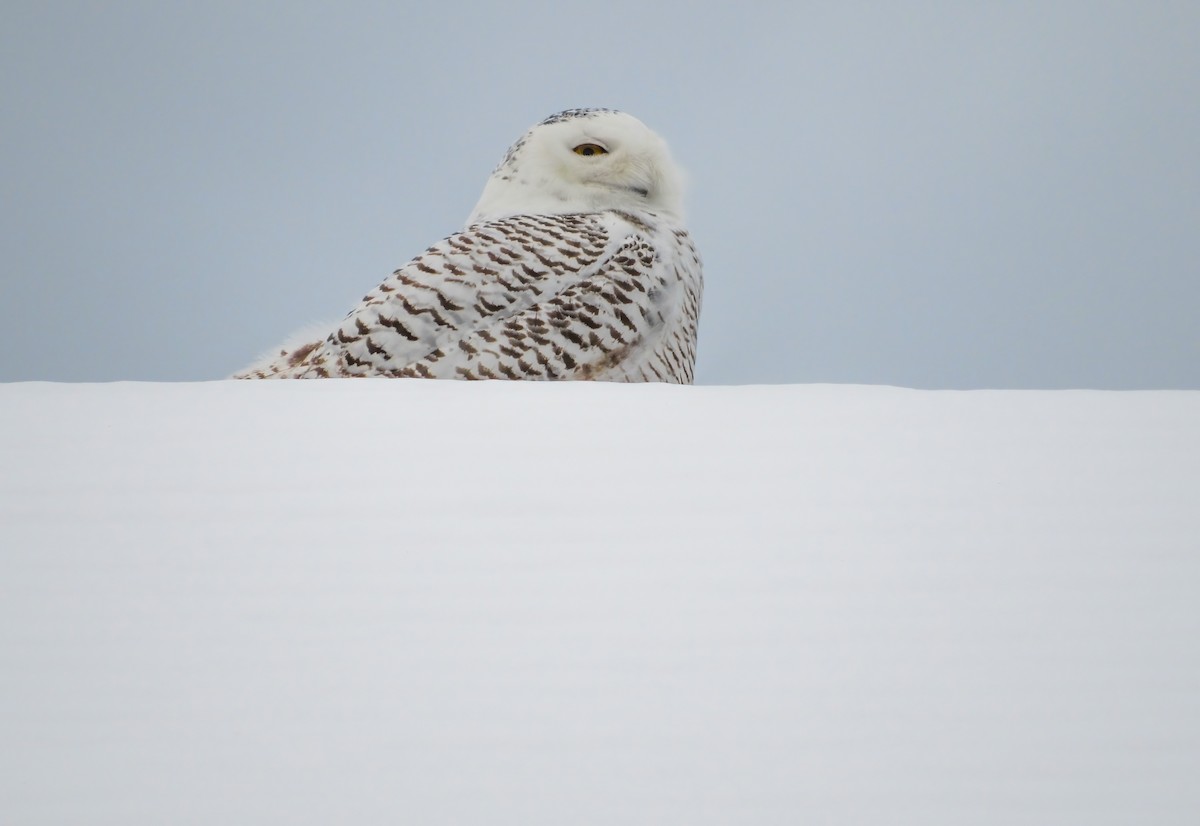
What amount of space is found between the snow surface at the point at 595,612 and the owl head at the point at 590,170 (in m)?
1.63

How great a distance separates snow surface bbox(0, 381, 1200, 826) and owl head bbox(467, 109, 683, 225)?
1.63 m

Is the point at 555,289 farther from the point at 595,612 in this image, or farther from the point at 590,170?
the point at 595,612

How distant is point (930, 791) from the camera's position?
0.35m

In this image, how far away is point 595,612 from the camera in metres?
0.39

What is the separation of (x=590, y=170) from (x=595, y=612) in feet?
5.91

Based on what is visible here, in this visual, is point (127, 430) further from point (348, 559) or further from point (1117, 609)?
point (1117, 609)

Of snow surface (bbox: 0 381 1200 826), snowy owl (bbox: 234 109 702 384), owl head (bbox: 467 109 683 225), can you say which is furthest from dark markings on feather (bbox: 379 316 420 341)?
snow surface (bbox: 0 381 1200 826)

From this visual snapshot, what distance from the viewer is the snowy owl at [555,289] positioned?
1566 millimetres

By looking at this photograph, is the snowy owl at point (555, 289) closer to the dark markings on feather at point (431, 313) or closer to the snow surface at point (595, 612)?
the dark markings on feather at point (431, 313)

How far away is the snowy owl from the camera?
157 centimetres

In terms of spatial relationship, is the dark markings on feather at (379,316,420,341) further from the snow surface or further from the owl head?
the snow surface

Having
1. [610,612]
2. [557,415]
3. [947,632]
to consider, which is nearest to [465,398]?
[557,415]

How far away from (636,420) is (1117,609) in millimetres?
233

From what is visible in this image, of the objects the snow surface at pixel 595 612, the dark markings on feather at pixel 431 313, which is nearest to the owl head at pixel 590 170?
the dark markings on feather at pixel 431 313
